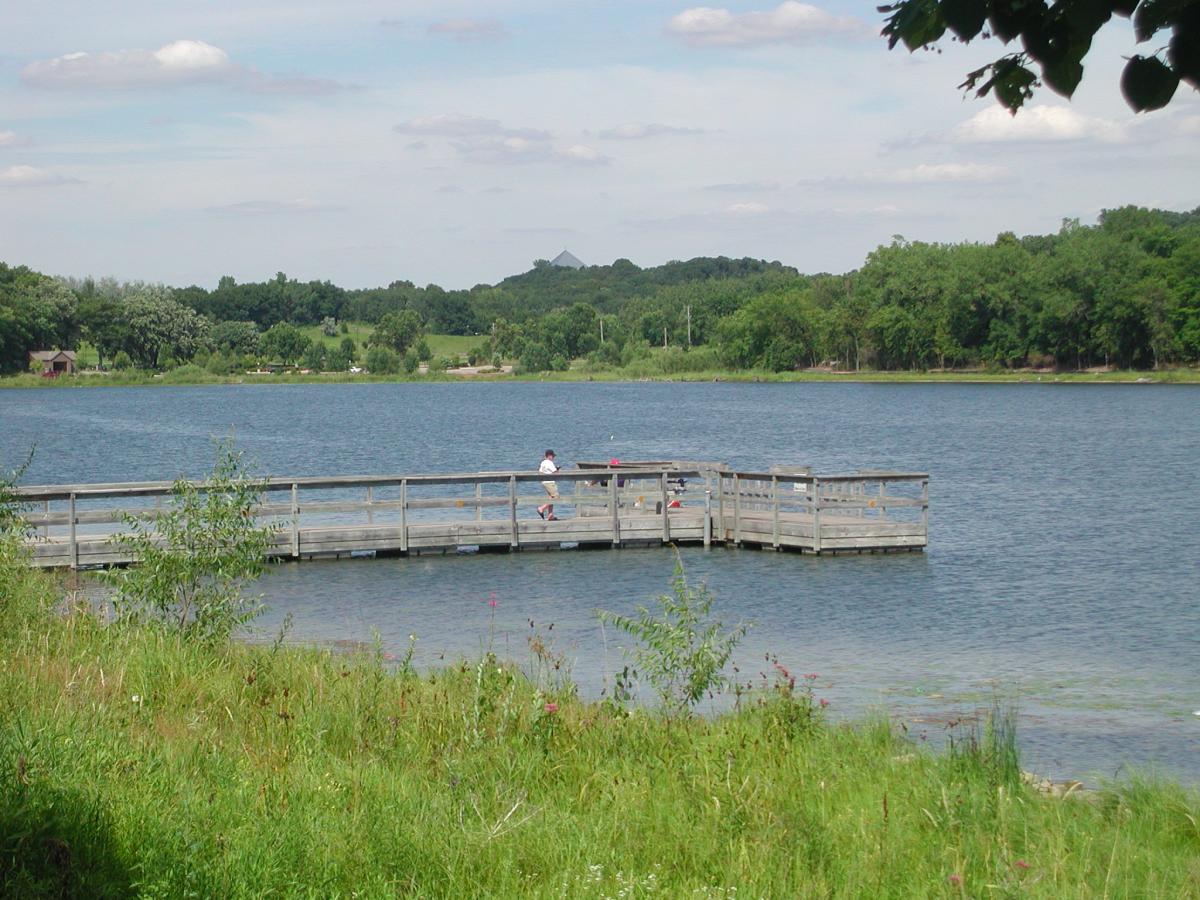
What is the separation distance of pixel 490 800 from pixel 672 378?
6476 inches

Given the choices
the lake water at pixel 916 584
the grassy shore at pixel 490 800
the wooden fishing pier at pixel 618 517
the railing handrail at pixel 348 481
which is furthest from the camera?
the wooden fishing pier at pixel 618 517

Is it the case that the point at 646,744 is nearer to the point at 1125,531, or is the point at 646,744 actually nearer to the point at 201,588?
the point at 201,588

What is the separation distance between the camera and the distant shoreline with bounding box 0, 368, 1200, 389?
122 m

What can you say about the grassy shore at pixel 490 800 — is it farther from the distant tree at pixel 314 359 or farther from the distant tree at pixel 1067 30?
the distant tree at pixel 314 359

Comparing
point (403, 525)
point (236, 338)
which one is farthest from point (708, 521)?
point (236, 338)

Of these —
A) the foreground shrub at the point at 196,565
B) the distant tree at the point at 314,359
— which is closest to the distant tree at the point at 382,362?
the distant tree at the point at 314,359

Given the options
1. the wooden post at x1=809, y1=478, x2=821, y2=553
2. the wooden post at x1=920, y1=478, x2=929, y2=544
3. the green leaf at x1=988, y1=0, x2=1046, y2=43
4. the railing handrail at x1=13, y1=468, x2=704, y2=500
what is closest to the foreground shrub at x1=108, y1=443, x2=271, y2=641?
the railing handrail at x1=13, y1=468, x2=704, y2=500

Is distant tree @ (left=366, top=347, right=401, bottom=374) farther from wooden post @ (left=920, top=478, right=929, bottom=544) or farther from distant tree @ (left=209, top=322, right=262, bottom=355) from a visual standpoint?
wooden post @ (left=920, top=478, right=929, bottom=544)

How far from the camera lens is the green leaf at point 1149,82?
357 cm

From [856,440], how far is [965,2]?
65187mm

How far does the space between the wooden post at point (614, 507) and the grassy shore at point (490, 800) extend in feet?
56.9

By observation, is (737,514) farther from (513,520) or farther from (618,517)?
(513,520)

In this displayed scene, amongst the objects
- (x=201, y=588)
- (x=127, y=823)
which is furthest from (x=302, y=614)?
(x=127, y=823)

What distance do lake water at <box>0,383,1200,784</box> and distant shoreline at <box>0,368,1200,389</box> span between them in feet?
169
